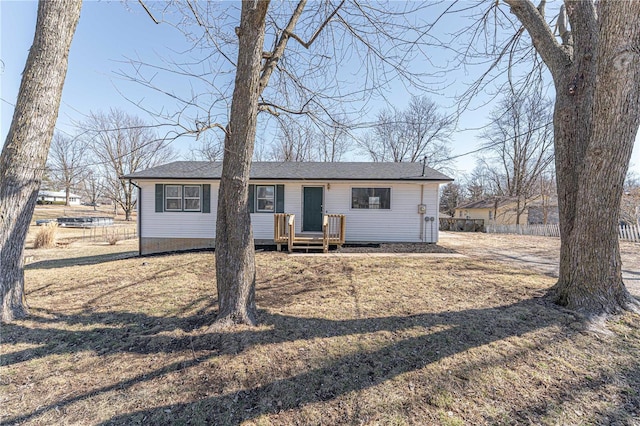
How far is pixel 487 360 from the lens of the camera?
251cm

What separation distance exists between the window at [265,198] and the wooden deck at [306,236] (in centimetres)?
101

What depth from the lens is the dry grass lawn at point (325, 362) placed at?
1.99 meters

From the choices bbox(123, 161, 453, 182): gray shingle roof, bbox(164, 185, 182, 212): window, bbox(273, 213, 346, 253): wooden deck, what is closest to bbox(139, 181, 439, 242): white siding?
bbox(123, 161, 453, 182): gray shingle roof

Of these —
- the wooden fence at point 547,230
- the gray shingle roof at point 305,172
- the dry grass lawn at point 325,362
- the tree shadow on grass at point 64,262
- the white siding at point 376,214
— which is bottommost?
the tree shadow on grass at point 64,262

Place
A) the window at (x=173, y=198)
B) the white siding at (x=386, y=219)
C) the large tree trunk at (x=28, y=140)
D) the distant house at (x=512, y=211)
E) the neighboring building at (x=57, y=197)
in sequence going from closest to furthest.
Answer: the large tree trunk at (x=28, y=140)
the window at (x=173, y=198)
the white siding at (x=386, y=219)
the distant house at (x=512, y=211)
the neighboring building at (x=57, y=197)

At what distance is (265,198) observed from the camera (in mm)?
9508

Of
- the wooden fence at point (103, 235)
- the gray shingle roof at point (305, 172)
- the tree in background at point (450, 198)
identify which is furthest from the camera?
the tree in background at point (450, 198)

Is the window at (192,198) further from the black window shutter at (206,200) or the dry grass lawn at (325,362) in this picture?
the dry grass lawn at (325,362)

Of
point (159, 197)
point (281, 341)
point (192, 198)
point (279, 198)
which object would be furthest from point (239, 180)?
point (159, 197)

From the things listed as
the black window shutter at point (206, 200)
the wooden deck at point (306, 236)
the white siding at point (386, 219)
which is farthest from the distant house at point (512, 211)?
the black window shutter at point (206, 200)

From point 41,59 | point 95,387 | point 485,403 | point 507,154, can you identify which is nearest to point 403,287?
point 485,403

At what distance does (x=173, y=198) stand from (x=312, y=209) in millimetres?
5226

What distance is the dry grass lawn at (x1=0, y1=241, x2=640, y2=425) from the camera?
6.51 feet

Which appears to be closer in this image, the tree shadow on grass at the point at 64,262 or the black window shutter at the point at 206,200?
the tree shadow on grass at the point at 64,262
